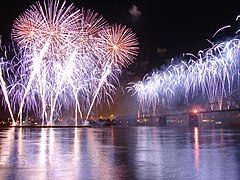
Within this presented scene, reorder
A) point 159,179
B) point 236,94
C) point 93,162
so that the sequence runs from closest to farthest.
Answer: point 159,179, point 93,162, point 236,94

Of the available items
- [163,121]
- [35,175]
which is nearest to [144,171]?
[35,175]

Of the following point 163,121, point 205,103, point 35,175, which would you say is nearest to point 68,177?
point 35,175

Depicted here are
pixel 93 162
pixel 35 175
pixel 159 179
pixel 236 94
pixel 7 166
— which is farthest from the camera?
pixel 236 94

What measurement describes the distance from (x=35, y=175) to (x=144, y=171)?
323 centimetres

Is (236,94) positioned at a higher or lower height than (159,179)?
higher

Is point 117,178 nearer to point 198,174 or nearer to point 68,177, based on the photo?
point 68,177

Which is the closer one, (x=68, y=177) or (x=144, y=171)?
(x=68, y=177)

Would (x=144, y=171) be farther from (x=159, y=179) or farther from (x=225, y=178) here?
(x=225, y=178)

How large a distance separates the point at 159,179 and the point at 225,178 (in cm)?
178

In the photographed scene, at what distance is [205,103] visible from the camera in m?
120

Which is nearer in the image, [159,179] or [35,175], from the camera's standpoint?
[159,179]

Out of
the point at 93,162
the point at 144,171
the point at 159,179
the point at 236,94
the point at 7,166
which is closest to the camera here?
the point at 159,179

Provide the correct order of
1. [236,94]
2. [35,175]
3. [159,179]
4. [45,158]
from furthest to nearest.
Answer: [236,94] → [45,158] → [35,175] → [159,179]

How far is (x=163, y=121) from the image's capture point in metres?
134
